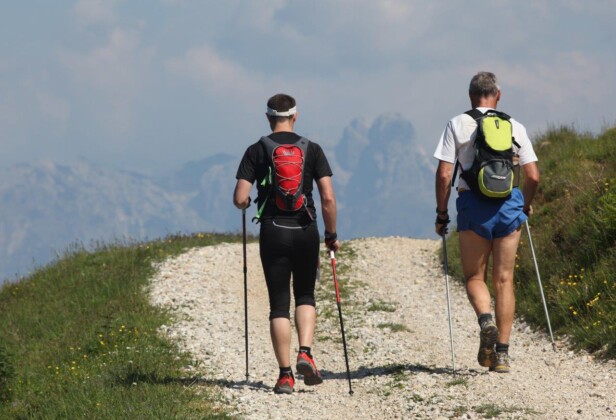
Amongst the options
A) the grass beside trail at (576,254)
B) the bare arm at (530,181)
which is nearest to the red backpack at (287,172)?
the bare arm at (530,181)

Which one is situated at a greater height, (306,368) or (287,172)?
(287,172)

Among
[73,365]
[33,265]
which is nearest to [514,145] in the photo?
[73,365]

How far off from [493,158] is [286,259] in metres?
2.45

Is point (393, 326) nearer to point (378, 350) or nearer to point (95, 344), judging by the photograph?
point (378, 350)

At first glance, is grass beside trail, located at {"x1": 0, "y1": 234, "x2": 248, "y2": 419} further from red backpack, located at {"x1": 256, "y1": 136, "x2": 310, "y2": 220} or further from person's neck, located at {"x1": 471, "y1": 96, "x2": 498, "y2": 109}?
person's neck, located at {"x1": 471, "y1": 96, "x2": 498, "y2": 109}

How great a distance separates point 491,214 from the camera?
30.0 feet

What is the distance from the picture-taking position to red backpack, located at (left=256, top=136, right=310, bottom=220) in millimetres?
8812

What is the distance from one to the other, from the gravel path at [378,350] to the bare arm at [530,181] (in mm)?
1976

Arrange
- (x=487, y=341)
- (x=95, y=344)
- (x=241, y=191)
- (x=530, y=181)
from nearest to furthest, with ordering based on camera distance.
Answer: (x=241, y=191), (x=487, y=341), (x=530, y=181), (x=95, y=344)

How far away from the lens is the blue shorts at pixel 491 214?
9.13 m

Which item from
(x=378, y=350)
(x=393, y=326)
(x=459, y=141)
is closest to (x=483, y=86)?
(x=459, y=141)

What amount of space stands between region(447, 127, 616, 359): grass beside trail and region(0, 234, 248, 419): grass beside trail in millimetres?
5300

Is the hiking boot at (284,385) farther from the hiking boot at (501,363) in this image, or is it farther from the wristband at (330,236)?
the hiking boot at (501,363)

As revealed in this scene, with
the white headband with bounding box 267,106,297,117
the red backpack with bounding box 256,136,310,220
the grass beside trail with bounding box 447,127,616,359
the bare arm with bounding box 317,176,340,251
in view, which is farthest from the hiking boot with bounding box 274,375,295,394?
the grass beside trail with bounding box 447,127,616,359
